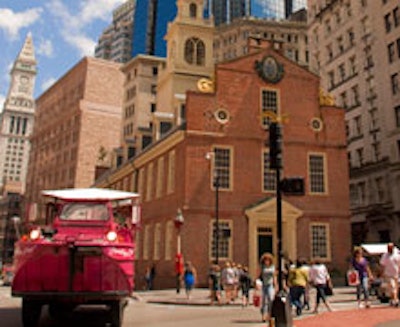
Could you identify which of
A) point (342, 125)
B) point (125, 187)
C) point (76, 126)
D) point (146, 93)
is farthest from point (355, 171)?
point (76, 126)

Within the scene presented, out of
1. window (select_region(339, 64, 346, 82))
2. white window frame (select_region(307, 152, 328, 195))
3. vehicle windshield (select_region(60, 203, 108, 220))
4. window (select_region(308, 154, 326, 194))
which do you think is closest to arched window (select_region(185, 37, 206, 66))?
white window frame (select_region(307, 152, 328, 195))

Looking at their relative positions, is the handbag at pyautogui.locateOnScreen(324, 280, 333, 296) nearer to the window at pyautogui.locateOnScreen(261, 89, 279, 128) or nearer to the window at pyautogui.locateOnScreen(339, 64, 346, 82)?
the window at pyautogui.locateOnScreen(261, 89, 279, 128)

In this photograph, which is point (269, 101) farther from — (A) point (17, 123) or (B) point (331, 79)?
(A) point (17, 123)

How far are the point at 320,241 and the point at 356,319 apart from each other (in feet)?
52.8

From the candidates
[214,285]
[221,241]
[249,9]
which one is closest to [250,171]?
[221,241]

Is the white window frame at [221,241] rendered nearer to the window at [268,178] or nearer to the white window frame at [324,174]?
the window at [268,178]

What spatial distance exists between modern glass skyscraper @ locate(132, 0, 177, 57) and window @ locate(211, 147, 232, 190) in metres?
92.1

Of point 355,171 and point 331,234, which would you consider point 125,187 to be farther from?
point 355,171

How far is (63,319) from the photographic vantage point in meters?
12.6

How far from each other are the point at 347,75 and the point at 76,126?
195 feet

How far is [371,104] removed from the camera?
43.3 meters

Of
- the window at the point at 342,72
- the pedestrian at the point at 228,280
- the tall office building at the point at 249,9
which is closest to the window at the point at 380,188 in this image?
the window at the point at 342,72

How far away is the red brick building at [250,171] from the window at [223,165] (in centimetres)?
6

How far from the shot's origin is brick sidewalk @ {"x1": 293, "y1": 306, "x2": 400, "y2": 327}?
11.2 meters
